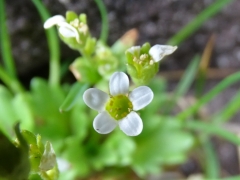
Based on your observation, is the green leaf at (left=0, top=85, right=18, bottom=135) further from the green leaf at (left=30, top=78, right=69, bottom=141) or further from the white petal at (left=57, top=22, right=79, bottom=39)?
the white petal at (left=57, top=22, right=79, bottom=39)

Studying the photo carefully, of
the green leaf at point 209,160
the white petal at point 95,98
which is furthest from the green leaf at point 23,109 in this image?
the green leaf at point 209,160

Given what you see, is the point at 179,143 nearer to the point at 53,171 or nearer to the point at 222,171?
the point at 222,171

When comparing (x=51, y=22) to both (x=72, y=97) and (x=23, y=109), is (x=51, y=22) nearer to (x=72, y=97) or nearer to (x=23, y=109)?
(x=72, y=97)

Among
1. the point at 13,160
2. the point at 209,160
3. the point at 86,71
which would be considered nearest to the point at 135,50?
the point at 86,71

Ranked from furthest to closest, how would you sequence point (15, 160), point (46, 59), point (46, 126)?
1. point (46, 59)
2. point (46, 126)
3. point (15, 160)

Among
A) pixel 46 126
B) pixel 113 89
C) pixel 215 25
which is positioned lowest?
pixel 113 89

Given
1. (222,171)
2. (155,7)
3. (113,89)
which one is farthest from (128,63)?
(222,171)

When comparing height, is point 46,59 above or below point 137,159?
above
